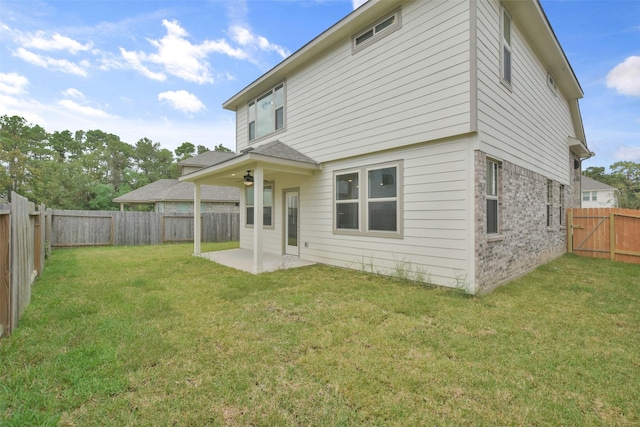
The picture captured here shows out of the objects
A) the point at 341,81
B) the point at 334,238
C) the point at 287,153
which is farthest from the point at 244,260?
the point at 341,81

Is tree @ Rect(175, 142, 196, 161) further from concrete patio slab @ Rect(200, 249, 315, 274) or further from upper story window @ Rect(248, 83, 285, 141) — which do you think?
concrete patio slab @ Rect(200, 249, 315, 274)

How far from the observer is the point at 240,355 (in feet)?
9.11

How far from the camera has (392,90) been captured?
19.4ft

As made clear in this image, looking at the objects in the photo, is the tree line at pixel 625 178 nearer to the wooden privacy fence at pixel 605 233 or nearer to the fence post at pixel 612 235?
the wooden privacy fence at pixel 605 233

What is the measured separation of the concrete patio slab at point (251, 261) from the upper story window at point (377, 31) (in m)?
5.61

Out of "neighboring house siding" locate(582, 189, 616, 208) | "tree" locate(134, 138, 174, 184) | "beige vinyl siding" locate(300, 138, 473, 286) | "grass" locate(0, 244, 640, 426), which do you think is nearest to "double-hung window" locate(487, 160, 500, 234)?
"beige vinyl siding" locate(300, 138, 473, 286)

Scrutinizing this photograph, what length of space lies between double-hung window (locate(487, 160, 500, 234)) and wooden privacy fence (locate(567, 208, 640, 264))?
6203 millimetres

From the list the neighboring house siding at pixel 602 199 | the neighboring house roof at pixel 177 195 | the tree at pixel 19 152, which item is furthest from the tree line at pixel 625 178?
the tree at pixel 19 152

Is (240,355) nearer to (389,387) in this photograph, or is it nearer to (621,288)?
(389,387)

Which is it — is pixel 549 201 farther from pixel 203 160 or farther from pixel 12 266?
pixel 203 160

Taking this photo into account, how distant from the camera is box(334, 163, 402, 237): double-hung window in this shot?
6.00m

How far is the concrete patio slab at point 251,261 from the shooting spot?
720 centimetres

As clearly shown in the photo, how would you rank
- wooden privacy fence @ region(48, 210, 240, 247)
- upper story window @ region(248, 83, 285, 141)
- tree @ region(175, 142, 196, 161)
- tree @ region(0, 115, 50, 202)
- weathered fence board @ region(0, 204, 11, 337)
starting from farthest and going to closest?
tree @ region(175, 142, 196, 161) → tree @ region(0, 115, 50, 202) → wooden privacy fence @ region(48, 210, 240, 247) → upper story window @ region(248, 83, 285, 141) → weathered fence board @ region(0, 204, 11, 337)

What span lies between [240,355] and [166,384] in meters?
0.68
